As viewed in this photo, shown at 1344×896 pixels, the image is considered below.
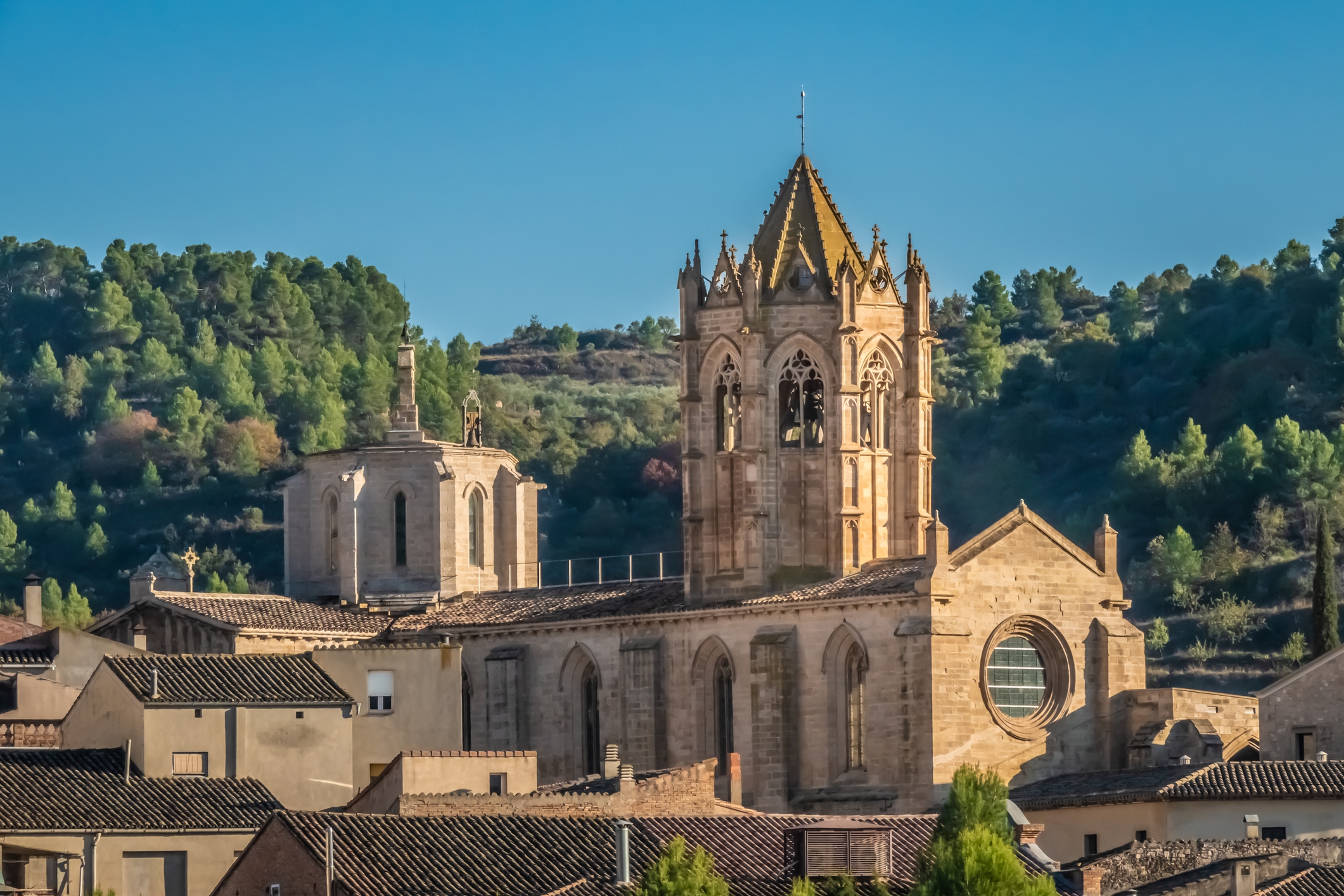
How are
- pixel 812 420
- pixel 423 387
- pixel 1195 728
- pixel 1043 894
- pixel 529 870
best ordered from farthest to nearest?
pixel 423 387 → pixel 812 420 → pixel 1195 728 → pixel 529 870 → pixel 1043 894

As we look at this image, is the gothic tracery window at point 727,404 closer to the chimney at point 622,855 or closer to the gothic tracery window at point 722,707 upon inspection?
the gothic tracery window at point 722,707

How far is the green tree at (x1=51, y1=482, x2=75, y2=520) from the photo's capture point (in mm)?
141500

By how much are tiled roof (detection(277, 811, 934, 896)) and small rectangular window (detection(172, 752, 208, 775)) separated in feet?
33.2

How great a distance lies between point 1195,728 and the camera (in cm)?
7588

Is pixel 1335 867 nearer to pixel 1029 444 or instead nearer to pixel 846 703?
pixel 846 703

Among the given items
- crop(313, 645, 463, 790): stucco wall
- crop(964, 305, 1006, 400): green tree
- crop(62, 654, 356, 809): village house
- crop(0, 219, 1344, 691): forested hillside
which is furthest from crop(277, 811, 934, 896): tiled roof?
crop(964, 305, 1006, 400): green tree

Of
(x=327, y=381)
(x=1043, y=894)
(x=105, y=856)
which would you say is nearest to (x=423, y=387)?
(x=327, y=381)

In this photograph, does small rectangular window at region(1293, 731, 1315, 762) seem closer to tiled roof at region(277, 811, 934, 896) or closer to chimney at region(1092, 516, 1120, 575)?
chimney at region(1092, 516, 1120, 575)

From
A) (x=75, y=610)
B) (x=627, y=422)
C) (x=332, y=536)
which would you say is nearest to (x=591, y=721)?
(x=332, y=536)

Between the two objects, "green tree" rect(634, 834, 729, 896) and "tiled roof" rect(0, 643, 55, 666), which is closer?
"green tree" rect(634, 834, 729, 896)

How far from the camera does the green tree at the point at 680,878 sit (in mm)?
49906

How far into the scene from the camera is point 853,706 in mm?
77875

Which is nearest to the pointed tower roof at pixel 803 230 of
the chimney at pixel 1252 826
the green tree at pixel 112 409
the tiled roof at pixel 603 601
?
the tiled roof at pixel 603 601

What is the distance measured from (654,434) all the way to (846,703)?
76091 mm
